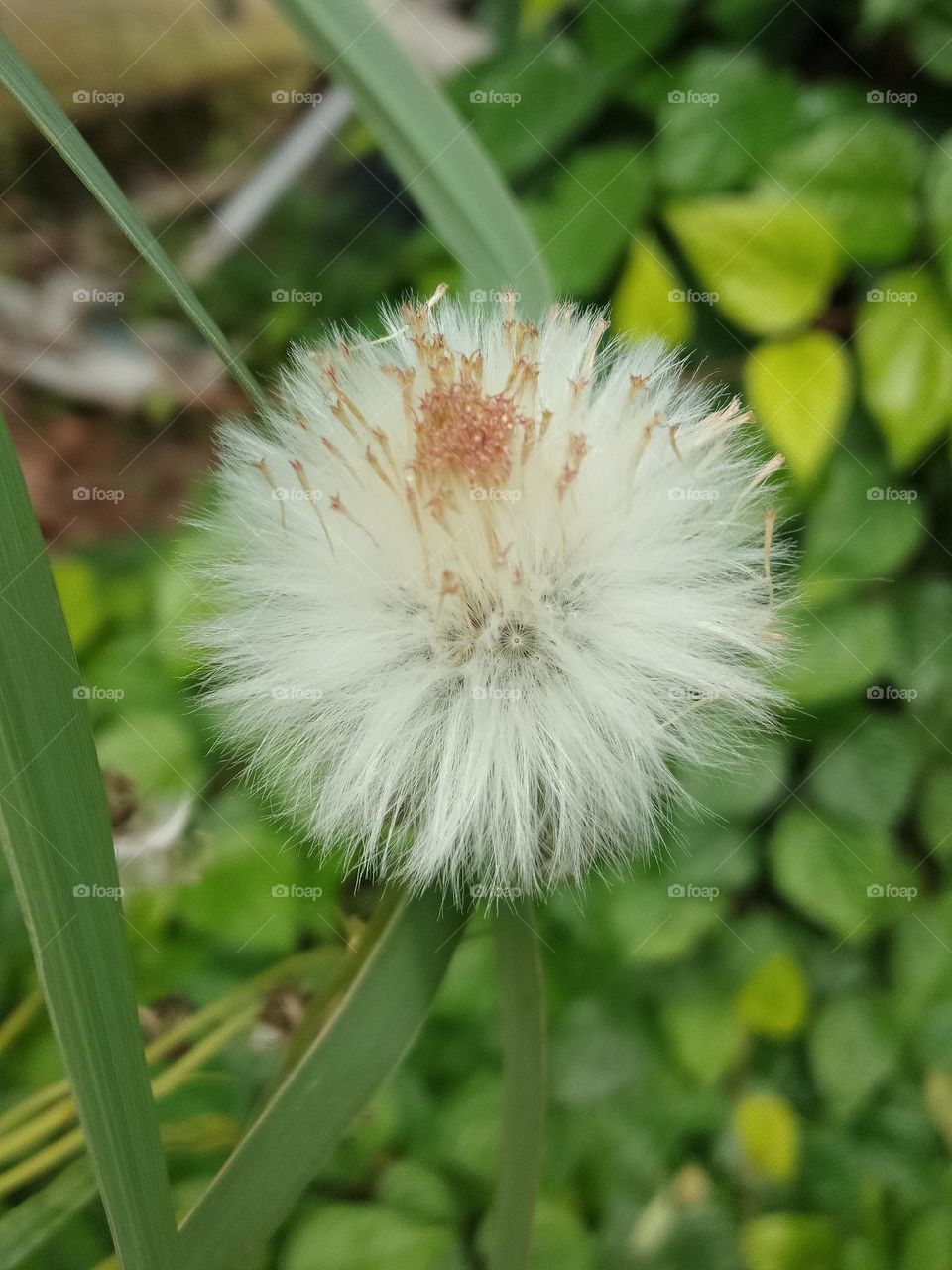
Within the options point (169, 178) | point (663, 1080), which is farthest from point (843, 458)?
point (169, 178)

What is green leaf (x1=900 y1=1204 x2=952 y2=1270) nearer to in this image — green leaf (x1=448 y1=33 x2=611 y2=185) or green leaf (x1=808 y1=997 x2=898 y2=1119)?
green leaf (x1=808 y1=997 x2=898 y2=1119)

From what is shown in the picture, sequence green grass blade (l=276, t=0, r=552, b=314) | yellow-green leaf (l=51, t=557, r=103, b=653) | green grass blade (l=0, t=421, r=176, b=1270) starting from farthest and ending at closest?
yellow-green leaf (l=51, t=557, r=103, b=653) < green grass blade (l=276, t=0, r=552, b=314) < green grass blade (l=0, t=421, r=176, b=1270)

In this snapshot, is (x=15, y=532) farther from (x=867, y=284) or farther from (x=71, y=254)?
(x=71, y=254)

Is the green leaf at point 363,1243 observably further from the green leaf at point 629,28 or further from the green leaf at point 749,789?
the green leaf at point 629,28

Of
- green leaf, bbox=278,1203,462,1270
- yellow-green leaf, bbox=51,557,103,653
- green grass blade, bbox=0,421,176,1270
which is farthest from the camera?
yellow-green leaf, bbox=51,557,103,653

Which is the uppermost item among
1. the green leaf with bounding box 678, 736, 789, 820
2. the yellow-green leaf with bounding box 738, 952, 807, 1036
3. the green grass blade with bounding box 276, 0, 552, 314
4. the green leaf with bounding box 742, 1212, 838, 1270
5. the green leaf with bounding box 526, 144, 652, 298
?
the green leaf with bounding box 526, 144, 652, 298

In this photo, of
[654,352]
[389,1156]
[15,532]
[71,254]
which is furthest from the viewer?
[71,254]

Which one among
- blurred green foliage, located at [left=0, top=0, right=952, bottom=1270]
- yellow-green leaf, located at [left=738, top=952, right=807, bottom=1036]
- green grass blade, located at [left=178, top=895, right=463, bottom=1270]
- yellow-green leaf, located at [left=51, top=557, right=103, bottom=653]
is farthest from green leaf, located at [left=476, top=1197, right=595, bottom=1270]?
yellow-green leaf, located at [left=51, top=557, right=103, bottom=653]

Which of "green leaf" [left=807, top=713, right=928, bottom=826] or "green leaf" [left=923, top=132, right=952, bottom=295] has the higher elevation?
"green leaf" [left=923, top=132, right=952, bottom=295]

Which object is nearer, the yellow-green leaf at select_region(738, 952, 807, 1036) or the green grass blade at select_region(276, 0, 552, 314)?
the green grass blade at select_region(276, 0, 552, 314)
